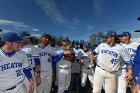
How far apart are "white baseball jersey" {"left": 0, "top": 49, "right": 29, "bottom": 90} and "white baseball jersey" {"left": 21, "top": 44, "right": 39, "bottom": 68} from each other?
1.78 meters

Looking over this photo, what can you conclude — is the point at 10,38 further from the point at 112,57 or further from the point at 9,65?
the point at 112,57

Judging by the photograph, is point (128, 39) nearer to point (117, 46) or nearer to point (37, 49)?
point (117, 46)

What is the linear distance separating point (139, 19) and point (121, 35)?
3914 millimetres

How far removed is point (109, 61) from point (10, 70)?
3.19 meters

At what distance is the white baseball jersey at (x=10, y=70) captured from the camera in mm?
4469

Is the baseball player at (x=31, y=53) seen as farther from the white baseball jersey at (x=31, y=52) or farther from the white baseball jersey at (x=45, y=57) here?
the white baseball jersey at (x=45, y=57)

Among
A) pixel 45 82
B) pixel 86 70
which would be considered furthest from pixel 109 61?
pixel 86 70

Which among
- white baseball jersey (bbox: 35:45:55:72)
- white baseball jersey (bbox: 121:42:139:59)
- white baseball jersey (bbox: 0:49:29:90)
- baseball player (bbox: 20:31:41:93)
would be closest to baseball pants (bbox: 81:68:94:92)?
white baseball jersey (bbox: 121:42:139:59)

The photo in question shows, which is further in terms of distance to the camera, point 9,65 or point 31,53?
point 31,53

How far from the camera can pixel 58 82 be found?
7875mm

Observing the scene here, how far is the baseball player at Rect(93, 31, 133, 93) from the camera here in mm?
6734

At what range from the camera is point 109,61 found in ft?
22.1

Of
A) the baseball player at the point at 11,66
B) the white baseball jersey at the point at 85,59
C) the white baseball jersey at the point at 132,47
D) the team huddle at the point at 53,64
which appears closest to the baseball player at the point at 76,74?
the white baseball jersey at the point at 85,59

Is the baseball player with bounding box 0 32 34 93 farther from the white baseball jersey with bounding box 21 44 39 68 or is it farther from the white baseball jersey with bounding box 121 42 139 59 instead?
the white baseball jersey with bounding box 121 42 139 59
